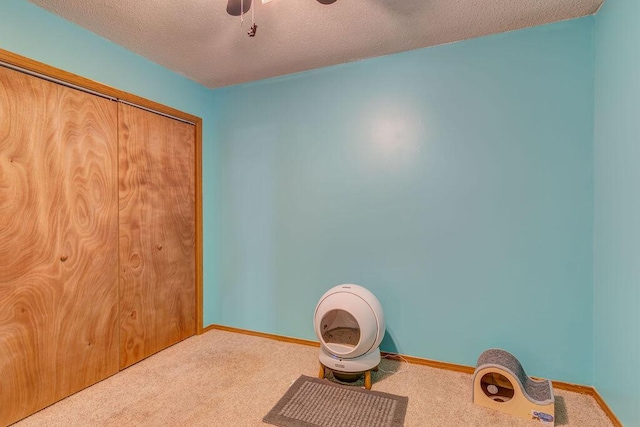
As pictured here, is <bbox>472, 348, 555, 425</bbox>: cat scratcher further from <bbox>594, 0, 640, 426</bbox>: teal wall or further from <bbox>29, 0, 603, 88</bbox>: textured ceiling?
<bbox>29, 0, 603, 88</bbox>: textured ceiling

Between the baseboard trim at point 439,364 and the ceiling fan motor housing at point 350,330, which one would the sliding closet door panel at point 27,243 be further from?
the ceiling fan motor housing at point 350,330

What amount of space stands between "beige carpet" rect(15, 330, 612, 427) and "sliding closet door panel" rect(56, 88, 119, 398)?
205 millimetres

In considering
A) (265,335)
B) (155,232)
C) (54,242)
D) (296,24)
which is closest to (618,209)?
(296,24)

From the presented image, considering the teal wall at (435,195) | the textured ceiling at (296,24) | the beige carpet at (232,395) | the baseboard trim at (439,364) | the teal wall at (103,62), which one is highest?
the textured ceiling at (296,24)

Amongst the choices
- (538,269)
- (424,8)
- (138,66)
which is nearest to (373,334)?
(538,269)

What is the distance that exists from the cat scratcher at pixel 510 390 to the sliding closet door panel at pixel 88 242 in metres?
2.45

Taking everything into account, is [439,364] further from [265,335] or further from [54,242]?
[54,242]

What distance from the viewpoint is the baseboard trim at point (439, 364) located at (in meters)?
1.77

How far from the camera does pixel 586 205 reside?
1.94m

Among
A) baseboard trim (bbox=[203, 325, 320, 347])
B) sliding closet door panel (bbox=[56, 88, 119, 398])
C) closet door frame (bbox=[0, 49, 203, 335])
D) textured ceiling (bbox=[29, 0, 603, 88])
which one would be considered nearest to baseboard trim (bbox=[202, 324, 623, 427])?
baseboard trim (bbox=[203, 325, 320, 347])

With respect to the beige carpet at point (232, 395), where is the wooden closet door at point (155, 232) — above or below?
above

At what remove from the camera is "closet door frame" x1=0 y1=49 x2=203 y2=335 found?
67.8 inches

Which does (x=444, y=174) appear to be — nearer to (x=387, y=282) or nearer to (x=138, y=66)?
(x=387, y=282)

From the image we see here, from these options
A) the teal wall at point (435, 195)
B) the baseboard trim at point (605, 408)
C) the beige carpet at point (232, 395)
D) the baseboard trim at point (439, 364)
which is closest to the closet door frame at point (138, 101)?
the teal wall at point (435, 195)
